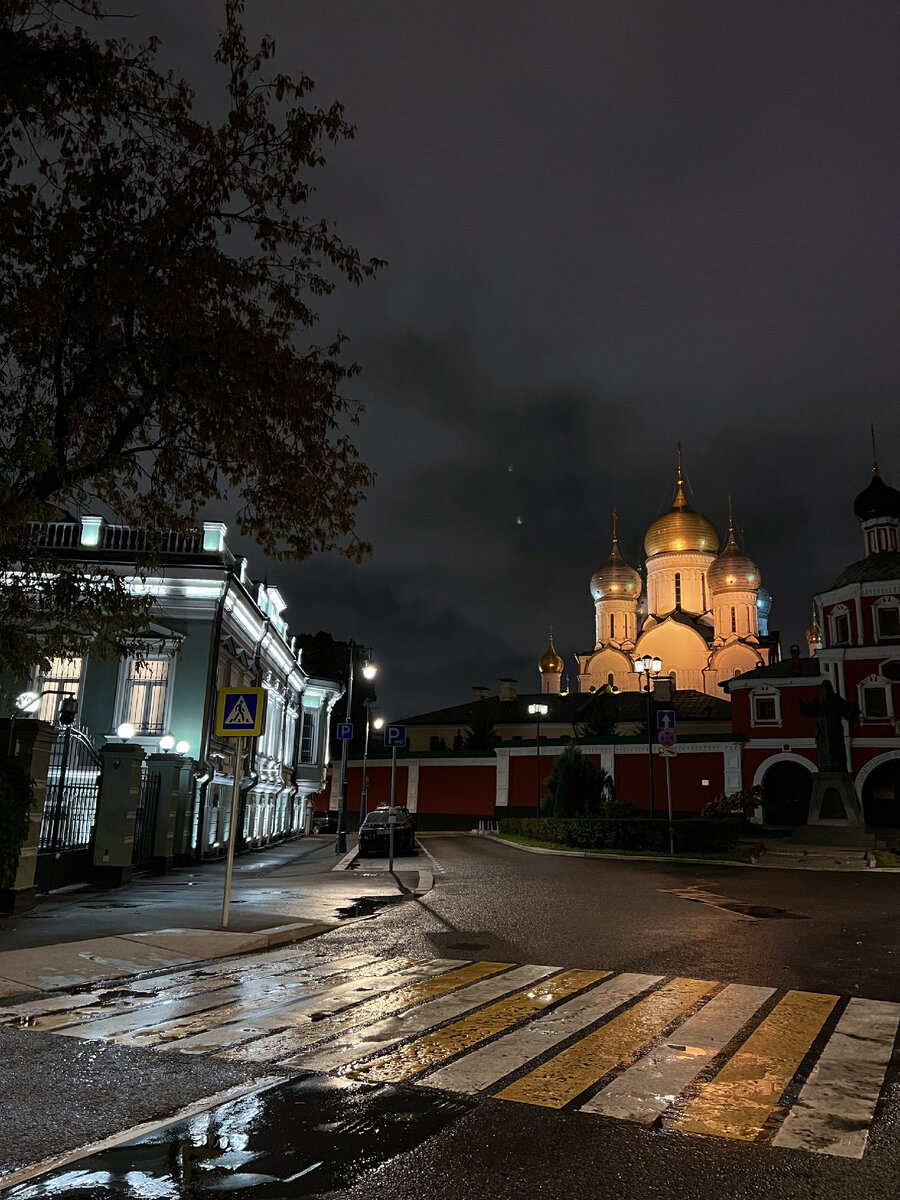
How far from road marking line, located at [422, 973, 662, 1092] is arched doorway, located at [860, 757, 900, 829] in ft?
126

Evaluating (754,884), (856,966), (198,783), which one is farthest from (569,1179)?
(198,783)

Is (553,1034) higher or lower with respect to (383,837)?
lower

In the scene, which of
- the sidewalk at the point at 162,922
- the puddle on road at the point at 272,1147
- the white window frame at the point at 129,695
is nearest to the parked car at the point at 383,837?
the sidewalk at the point at 162,922

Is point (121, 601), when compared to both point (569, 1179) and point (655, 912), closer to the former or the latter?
point (655, 912)

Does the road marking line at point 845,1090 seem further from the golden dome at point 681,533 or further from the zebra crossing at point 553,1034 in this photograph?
the golden dome at point 681,533

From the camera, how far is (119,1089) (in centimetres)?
477

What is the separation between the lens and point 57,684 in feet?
71.5

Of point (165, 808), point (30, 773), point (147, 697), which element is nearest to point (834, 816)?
point (165, 808)

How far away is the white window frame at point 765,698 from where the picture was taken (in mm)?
44156

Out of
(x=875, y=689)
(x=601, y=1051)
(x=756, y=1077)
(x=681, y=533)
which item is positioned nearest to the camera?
(x=756, y=1077)

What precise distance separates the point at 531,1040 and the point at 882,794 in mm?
41071

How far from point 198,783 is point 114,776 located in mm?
6414

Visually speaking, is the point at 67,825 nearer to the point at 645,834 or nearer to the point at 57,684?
the point at 57,684

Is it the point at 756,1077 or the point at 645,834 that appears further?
the point at 645,834
